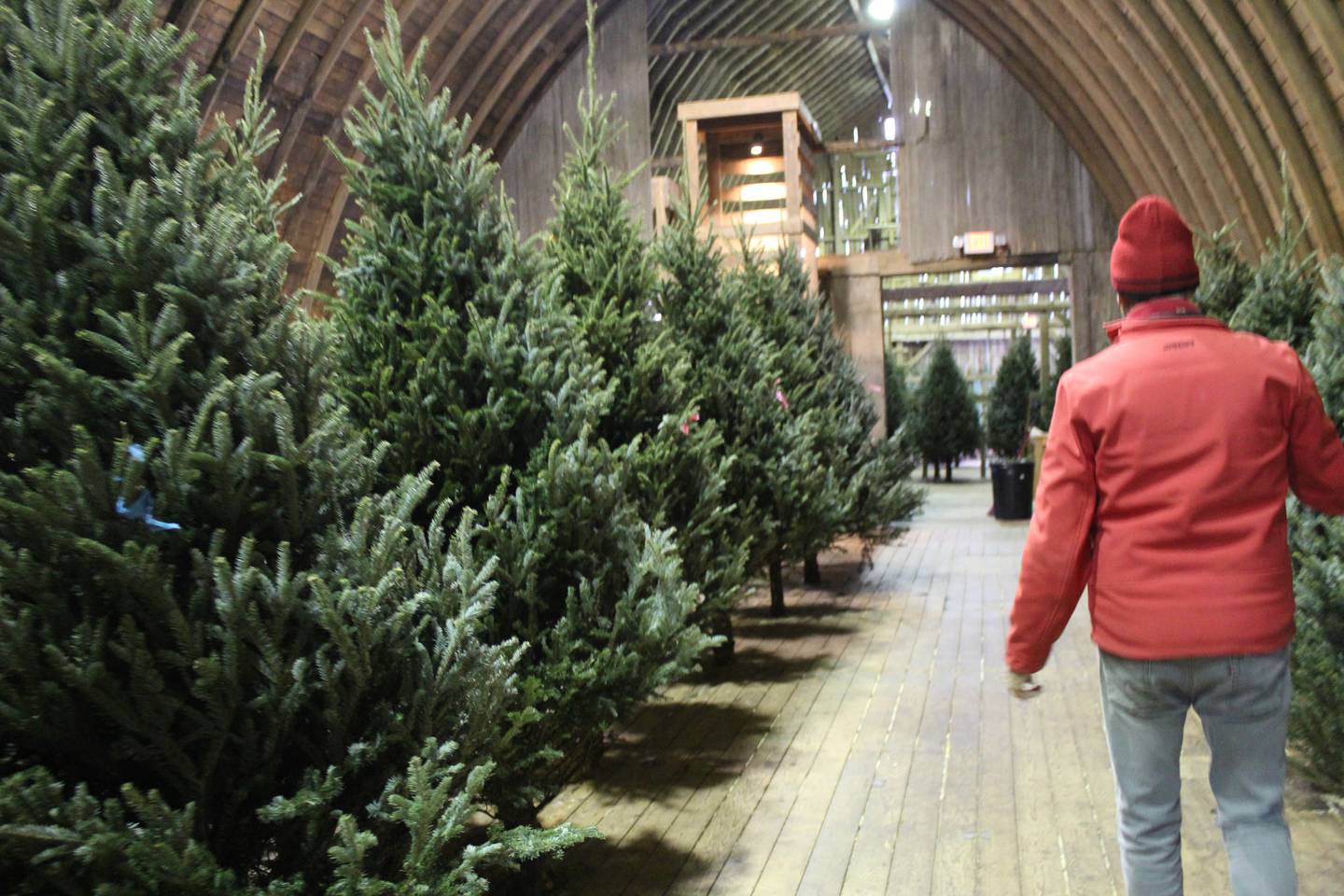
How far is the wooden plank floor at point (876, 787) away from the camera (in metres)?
3.61

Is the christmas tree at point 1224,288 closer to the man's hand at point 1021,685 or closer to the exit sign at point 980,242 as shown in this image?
the man's hand at point 1021,685

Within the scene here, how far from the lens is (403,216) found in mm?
3568

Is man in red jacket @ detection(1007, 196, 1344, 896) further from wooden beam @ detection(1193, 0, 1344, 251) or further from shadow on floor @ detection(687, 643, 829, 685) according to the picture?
wooden beam @ detection(1193, 0, 1344, 251)

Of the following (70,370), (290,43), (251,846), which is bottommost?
(251,846)

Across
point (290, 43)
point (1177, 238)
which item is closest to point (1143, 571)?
point (1177, 238)

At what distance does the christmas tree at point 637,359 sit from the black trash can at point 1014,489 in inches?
352

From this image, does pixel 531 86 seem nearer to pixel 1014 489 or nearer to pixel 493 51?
pixel 493 51

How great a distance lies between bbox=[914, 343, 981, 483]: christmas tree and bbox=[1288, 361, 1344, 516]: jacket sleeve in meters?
20.4

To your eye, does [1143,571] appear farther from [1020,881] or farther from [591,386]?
[591,386]

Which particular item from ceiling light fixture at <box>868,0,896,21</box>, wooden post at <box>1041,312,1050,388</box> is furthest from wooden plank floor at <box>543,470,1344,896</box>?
wooden post at <box>1041,312,1050,388</box>

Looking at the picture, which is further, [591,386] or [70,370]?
[591,386]

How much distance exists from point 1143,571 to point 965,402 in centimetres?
2129

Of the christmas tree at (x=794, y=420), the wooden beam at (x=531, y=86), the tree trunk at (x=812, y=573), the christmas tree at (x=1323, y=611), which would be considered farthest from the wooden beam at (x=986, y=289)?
the christmas tree at (x=1323, y=611)

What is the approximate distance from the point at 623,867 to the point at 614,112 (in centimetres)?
Result: 1555
